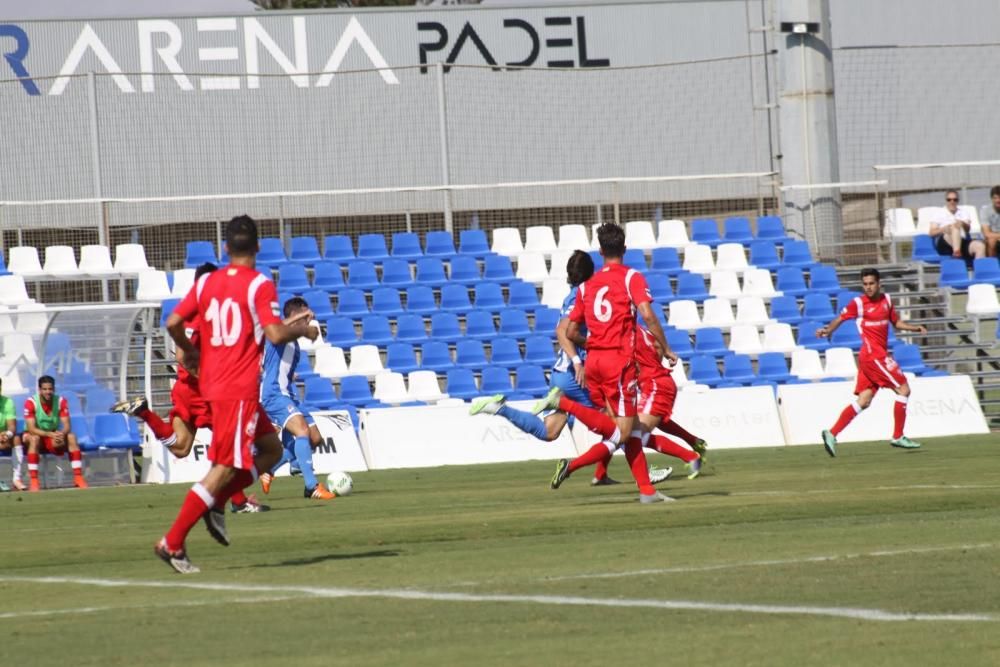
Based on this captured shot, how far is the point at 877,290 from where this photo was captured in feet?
70.3

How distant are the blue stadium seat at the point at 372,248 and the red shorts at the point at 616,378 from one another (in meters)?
16.1

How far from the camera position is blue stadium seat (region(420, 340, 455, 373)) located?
2677cm

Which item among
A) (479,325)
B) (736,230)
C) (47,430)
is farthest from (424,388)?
(736,230)

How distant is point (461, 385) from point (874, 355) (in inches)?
274

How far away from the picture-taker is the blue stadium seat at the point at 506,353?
26.6m

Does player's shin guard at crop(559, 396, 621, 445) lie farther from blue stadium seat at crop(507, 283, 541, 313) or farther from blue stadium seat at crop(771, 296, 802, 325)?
blue stadium seat at crop(771, 296, 802, 325)

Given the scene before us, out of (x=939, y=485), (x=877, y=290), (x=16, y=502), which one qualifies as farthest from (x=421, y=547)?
(x=877, y=290)

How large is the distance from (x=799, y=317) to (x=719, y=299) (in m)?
1.41

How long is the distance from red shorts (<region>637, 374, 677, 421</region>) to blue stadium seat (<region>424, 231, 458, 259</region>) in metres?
14.7

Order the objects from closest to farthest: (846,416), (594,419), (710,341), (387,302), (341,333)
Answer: (594,419), (846,416), (341,333), (710,341), (387,302)

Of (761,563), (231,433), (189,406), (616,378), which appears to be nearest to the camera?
(761,563)

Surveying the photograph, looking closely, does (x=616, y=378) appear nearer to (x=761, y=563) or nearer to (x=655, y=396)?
(x=655, y=396)

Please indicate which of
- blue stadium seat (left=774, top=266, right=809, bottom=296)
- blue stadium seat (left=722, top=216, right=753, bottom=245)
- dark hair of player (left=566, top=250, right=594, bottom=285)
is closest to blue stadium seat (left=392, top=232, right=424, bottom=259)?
blue stadium seat (left=722, top=216, right=753, bottom=245)

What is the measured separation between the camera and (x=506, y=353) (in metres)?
26.7
